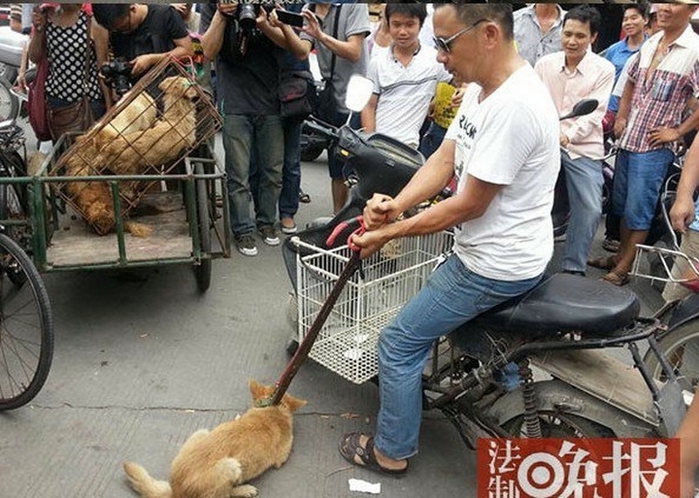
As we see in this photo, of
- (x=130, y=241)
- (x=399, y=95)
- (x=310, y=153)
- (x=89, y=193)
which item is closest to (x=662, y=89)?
(x=399, y=95)

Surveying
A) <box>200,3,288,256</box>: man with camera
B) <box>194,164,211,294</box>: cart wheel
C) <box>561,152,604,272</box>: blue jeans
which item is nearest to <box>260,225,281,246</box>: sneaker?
<box>200,3,288,256</box>: man with camera

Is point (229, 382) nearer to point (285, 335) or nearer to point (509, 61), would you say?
point (285, 335)

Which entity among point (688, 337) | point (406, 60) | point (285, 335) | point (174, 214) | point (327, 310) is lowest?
point (285, 335)

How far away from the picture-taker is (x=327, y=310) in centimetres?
247

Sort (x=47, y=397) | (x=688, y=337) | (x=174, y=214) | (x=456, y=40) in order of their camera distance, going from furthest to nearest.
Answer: (x=174, y=214) < (x=47, y=397) < (x=688, y=337) < (x=456, y=40)

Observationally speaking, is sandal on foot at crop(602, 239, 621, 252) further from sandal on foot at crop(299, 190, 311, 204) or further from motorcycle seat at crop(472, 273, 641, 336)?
motorcycle seat at crop(472, 273, 641, 336)

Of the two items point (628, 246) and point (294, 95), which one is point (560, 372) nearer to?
point (628, 246)

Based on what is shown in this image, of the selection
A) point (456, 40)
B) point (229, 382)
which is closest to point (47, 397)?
point (229, 382)

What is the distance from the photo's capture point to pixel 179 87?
3828mm

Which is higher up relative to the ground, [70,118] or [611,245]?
[70,118]

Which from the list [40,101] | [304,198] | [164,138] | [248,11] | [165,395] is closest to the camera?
[165,395]

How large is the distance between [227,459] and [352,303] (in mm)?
844

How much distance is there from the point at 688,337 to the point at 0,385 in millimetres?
3140

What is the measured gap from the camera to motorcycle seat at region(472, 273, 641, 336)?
2.17 m
